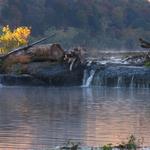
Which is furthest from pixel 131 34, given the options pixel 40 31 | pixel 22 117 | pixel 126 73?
pixel 22 117

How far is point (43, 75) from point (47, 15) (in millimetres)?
A: 74581

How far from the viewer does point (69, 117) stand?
68.1ft

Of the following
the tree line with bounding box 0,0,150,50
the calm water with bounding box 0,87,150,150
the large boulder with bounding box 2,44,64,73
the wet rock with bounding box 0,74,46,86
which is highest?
the tree line with bounding box 0,0,150,50

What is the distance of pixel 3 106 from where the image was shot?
24219 mm

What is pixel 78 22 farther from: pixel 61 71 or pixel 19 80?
pixel 19 80

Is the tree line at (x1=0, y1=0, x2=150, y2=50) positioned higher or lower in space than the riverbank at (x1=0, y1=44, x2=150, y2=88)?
higher

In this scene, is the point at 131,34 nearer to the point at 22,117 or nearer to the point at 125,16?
the point at 125,16

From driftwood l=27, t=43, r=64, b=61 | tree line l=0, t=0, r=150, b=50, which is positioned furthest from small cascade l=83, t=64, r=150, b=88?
tree line l=0, t=0, r=150, b=50

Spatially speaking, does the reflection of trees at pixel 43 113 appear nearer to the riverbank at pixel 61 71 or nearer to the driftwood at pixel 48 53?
the riverbank at pixel 61 71

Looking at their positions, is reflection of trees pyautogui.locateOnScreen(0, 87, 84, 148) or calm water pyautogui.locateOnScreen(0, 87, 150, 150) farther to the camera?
reflection of trees pyautogui.locateOnScreen(0, 87, 84, 148)

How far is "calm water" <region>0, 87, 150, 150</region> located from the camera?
16125 millimetres

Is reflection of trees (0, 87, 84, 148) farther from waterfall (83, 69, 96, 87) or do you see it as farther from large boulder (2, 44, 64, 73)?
large boulder (2, 44, 64, 73)

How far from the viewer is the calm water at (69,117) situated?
1612 centimetres

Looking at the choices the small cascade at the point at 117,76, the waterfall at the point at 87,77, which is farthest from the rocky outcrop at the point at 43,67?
the small cascade at the point at 117,76
